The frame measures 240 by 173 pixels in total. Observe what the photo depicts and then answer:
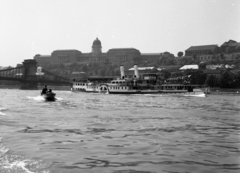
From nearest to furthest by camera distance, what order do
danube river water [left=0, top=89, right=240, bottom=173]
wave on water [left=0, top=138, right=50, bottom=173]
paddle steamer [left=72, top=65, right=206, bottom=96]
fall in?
wave on water [left=0, top=138, right=50, bottom=173]
danube river water [left=0, top=89, right=240, bottom=173]
paddle steamer [left=72, top=65, right=206, bottom=96]

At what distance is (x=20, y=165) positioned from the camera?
11719 millimetres

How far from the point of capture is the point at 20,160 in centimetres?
1245

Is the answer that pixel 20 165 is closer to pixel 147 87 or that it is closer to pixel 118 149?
pixel 118 149

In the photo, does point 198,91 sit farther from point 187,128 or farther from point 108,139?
point 108,139

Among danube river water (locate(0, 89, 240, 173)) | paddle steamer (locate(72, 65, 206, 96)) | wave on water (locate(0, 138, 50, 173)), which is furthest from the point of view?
paddle steamer (locate(72, 65, 206, 96))

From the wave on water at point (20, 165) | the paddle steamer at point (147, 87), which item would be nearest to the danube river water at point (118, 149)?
the wave on water at point (20, 165)

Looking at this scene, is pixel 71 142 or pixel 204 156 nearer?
pixel 204 156

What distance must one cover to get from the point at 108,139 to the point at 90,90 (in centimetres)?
7652

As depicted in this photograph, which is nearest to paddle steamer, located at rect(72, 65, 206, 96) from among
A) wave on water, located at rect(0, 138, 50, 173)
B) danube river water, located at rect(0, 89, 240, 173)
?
danube river water, located at rect(0, 89, 240, 173)

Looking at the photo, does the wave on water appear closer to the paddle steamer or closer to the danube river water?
the danube river water

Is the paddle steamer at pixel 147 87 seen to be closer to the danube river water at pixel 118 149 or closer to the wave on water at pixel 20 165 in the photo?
the danube river water at pixel 118 149

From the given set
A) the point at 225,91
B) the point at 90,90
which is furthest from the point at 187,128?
the point at 225,91

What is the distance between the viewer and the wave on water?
11164 mm

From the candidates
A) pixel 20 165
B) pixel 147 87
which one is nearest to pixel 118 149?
pixel 20 165
